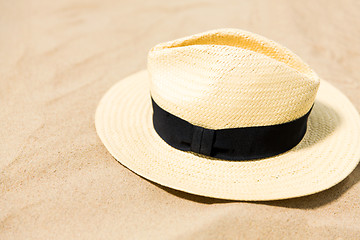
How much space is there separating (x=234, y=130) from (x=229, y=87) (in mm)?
194

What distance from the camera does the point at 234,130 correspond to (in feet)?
5.13

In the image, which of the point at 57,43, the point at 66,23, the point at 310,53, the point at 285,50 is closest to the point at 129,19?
the point at 66,23

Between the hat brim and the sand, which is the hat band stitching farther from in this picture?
the sand

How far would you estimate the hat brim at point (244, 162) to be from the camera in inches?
60.4

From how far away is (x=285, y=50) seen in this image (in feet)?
5.74

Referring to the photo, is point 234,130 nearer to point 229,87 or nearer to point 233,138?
point 233,138

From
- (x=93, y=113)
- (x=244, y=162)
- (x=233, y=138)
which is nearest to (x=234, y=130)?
(x=233, y=138)

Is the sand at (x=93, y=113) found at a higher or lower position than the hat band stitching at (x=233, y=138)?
lower

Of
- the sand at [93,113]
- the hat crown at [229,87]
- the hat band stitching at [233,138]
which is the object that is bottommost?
the sand at [93,113]

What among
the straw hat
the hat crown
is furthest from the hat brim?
the hat crown

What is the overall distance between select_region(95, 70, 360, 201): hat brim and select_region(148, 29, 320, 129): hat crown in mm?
196

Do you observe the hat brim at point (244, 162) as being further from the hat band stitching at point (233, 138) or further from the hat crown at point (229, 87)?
the hat crown at point (229, 87)

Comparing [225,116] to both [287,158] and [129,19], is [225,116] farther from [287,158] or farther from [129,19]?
[129,19]

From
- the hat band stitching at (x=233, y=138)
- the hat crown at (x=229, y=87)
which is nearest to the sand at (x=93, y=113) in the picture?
the hat band stitching at (x=233, y=138)
